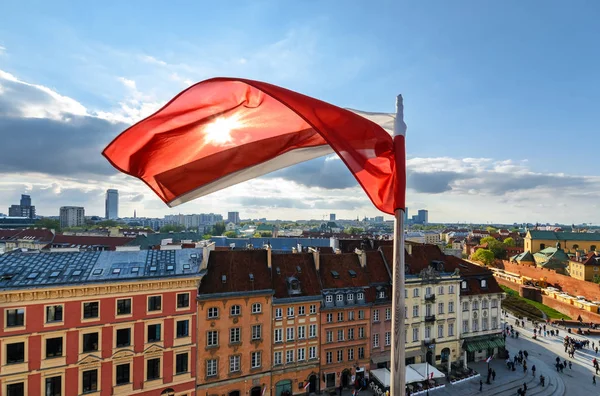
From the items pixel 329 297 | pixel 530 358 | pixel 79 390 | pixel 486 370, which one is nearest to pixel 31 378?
pixel 79 390

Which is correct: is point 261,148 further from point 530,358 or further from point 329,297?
point 530,358

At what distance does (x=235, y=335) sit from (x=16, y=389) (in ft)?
53.2

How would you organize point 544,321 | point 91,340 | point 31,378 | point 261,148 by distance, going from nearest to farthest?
1. point 261,148
2. point 31,378
3. point 91,340
4. point 544,321

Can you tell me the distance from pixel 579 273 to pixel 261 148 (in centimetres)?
11249

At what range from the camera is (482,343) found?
4162 cm

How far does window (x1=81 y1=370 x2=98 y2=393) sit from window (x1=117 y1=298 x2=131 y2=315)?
190 inches

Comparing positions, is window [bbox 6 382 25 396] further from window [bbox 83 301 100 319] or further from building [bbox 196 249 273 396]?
building [bbox 196 249 273 396]

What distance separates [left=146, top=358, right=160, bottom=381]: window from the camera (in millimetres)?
27719

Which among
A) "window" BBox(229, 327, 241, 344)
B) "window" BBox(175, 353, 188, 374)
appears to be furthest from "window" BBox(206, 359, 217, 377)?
"window" BBox(229, 327, 241, 344)

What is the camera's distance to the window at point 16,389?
23.6 metres

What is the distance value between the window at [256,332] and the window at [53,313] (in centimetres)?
1574

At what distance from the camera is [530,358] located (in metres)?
43.9

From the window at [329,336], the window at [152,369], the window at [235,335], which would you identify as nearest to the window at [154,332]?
the window at [152,369]

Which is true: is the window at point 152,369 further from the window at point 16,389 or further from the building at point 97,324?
the window at point 16,389
